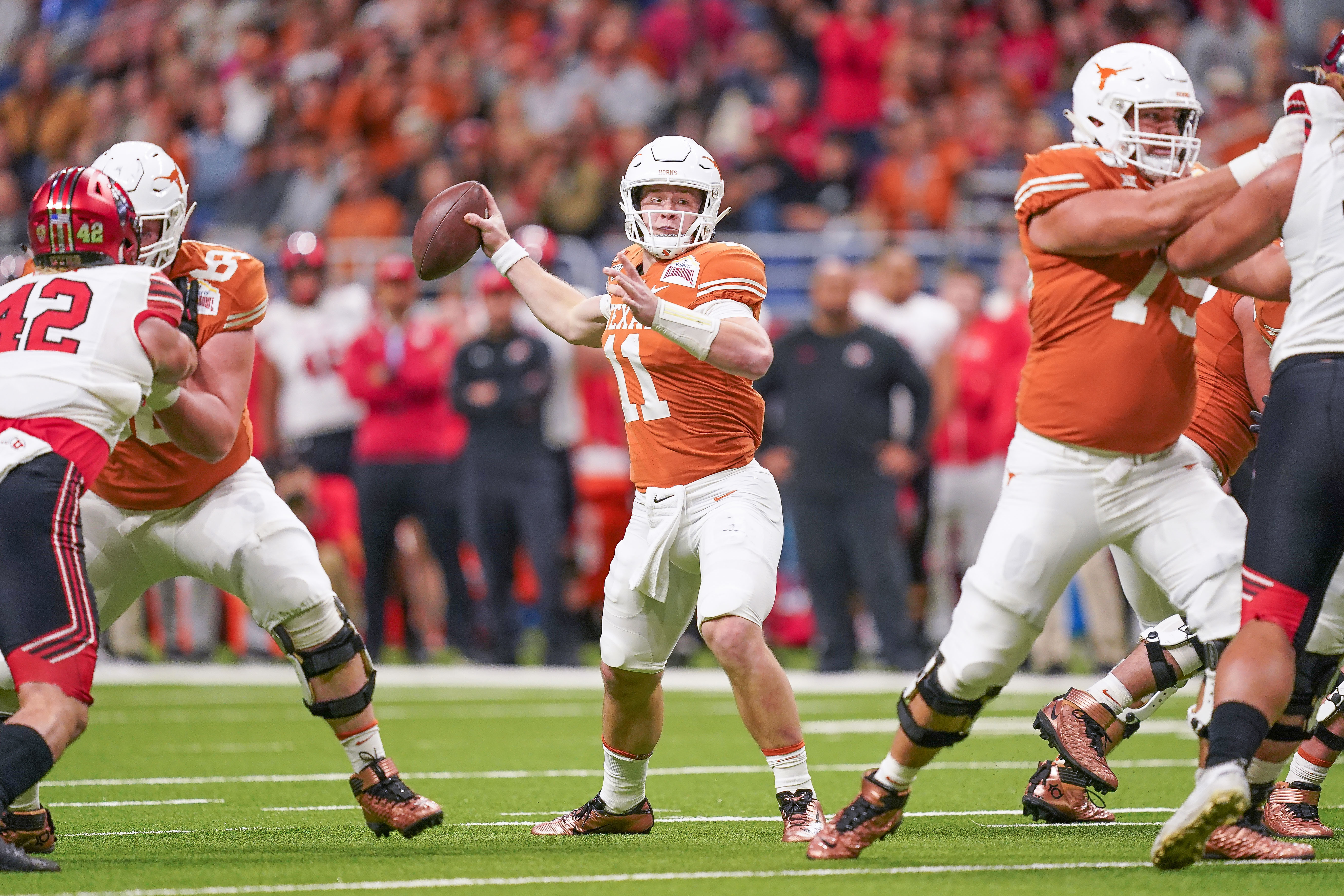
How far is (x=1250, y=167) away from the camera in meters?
4.35

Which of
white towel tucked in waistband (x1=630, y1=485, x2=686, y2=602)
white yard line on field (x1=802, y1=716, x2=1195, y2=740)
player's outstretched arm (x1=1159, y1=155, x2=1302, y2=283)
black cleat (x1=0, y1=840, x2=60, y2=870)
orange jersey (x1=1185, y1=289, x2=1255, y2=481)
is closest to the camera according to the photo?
player's outstretched arm (x1=1159, y1=155, x2=1302, y2=283)

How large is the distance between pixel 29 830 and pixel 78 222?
5.43ft

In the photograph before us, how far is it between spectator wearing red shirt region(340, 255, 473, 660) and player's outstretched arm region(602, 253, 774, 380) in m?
6.05

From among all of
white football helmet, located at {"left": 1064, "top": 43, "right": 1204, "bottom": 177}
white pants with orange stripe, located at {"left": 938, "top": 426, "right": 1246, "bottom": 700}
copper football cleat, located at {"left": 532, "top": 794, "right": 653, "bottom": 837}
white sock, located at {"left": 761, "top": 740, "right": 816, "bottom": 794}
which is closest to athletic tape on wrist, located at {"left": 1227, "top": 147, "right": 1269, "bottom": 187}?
white football helmet, located at {"left": 1064, "top": 43, "right": 1204, "bottom": 177}

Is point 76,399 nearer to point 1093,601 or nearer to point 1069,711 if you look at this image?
point 1069,711

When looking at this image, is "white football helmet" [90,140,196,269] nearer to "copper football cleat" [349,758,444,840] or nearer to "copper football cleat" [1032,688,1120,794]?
"copper football cleat" [349,758,444,840]

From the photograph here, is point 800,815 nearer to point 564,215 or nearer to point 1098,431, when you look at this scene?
point 1098,431

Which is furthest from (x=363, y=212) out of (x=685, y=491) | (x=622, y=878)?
(x=622, y=878)

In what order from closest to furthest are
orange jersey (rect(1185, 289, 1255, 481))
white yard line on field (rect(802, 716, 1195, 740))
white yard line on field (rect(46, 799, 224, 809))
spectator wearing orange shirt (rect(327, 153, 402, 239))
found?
orange jersey (rect(1185, 289, 1255, 481)) → white yard line on field (rect(46, 799, 224, 809)) → white yard line on field (rect(802, 716, 1195, 740)) → spectator wearing orange shirt (rect(327, 153, 402, 239))

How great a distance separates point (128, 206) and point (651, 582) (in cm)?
179

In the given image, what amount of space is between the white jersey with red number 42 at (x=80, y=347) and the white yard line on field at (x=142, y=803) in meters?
1.73

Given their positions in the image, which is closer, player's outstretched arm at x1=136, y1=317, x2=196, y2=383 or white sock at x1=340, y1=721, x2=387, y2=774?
player's outstretched arm at x1=136, y1=317, x2=196, y2=383

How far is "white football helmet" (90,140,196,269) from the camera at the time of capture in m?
5.11

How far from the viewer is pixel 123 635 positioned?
1121cm
